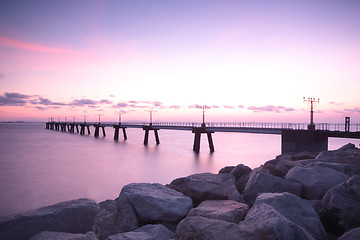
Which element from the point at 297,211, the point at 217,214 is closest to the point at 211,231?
the point at 217,214

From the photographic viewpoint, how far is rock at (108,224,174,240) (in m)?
4.35

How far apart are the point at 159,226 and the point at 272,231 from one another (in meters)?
2.37

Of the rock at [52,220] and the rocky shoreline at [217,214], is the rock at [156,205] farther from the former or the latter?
the rock at [52,220]

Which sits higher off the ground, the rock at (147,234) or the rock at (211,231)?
the rock at (211,231)

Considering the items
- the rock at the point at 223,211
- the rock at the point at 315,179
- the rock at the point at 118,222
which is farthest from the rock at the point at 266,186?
the rock at the point at 118,222

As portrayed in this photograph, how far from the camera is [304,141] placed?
2245cm

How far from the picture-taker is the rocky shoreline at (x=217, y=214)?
3.73 metres

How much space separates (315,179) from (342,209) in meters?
1.63

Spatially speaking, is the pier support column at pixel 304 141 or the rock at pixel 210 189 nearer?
the rock at pixel 210 189

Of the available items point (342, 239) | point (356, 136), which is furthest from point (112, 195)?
point (356, 136)

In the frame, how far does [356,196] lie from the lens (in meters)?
5.18

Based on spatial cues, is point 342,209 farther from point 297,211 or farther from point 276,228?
point 276,228

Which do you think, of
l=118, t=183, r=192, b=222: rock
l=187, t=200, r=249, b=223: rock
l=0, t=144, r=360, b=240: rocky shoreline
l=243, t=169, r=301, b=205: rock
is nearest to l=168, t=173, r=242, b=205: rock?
l=0, t=144, r=360, b=240: rocky shoreline

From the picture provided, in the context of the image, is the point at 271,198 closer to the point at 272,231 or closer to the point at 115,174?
the point at 272,231
